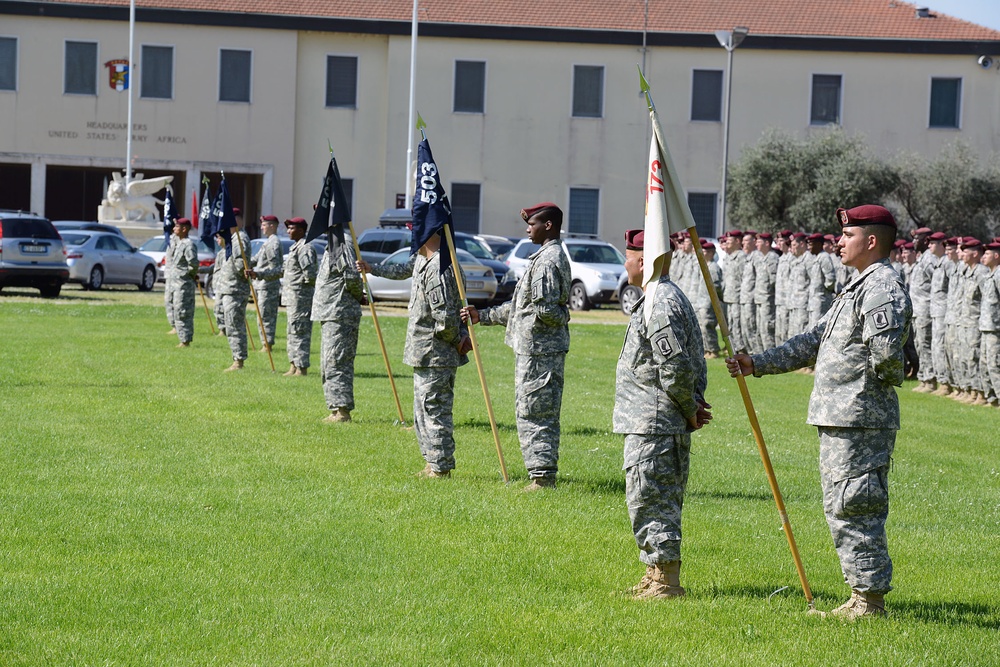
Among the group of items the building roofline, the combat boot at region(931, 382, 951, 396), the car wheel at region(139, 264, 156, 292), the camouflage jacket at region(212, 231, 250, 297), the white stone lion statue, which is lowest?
the combat boot at region(931, 382, 951, 396)

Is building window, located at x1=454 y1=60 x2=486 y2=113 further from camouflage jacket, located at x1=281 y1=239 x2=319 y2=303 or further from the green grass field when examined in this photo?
the green grass field

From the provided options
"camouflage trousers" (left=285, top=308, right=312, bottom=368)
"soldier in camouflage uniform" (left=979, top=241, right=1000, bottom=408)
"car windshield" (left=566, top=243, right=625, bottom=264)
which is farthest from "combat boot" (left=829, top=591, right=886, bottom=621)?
"car windshield" (left=566, top=243, right=625, bottom=264)

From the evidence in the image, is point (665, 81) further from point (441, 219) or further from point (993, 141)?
point (441, 219)

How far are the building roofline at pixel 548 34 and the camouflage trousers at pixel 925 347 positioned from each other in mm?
28018

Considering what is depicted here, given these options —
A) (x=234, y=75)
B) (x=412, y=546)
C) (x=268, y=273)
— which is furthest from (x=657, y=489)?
(x=234, y=75)

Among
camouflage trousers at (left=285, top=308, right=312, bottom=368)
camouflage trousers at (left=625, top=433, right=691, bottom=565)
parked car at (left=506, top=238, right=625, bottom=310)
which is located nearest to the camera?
camouflage trousers at (left=625, top=433, right=691, bottom=565)

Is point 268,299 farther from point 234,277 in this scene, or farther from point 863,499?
point 863,499

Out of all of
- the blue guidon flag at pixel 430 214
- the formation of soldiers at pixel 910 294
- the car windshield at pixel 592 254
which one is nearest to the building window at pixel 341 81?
the car windshield at pixel 592 254

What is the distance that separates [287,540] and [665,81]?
40.3 metres

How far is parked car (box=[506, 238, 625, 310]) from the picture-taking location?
32562 millimetres

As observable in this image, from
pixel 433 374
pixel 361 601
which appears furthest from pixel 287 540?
pixel 433 374

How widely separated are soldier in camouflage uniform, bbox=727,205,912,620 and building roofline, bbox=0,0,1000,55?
4081 centimetres

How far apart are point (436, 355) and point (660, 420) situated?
3732 millimetres

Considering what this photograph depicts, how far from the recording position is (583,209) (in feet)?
155
